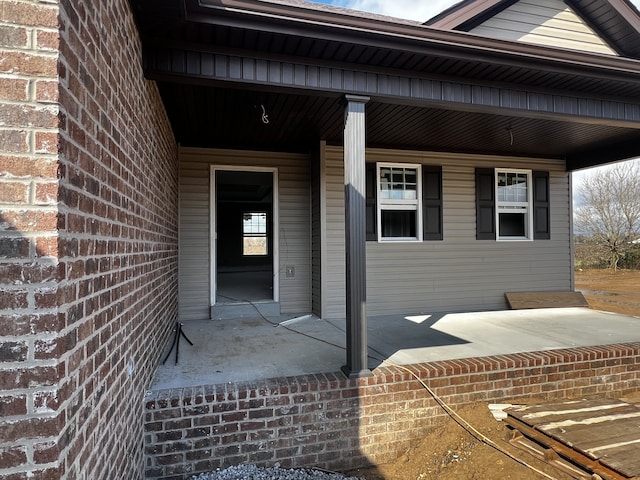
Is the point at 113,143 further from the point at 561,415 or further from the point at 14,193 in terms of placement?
the point at 561,415

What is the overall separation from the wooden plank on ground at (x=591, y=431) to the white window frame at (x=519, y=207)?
11.7 ft

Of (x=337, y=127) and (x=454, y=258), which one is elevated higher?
(x=337, y=127)

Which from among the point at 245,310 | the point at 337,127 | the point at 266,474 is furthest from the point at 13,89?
the point at 245,310

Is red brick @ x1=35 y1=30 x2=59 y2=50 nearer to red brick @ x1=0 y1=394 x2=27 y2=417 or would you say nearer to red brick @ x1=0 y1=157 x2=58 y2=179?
red brick @ x1=0 y1=157 x2=58 y2=179

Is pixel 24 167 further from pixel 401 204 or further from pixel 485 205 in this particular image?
pixel 485 205

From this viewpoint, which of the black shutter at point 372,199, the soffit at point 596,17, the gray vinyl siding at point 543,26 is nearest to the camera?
the soffit at point 596,17

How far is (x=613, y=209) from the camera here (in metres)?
18.1

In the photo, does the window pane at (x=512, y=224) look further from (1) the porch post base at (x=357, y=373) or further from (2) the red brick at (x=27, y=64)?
(2) the red brick at (x=27, y=64)

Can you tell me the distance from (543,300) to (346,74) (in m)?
5.56

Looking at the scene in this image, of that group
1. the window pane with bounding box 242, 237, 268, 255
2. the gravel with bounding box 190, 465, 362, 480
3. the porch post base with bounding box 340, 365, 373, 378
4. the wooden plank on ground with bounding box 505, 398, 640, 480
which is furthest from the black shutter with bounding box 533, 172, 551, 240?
the window pane with bounding box 242, 237, 268, 255

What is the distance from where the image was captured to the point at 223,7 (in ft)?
8.35

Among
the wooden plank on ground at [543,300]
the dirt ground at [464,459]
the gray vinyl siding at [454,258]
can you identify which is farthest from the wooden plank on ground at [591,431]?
the wooden plank on ground at [543,300]

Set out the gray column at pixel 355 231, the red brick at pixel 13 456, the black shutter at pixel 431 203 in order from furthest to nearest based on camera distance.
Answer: the black shutter at pixel 431 203
the gray column at pixel 355 231
the red brick at pixel 13 456

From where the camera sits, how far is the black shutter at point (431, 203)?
6.13m
